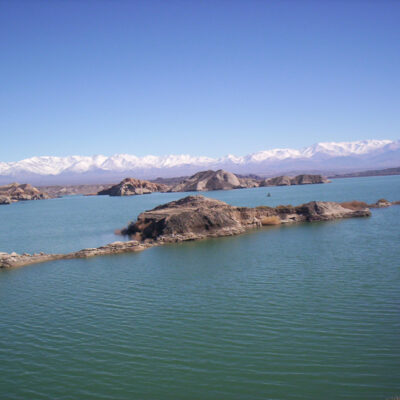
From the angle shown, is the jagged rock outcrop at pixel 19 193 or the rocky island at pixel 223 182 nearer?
the jagged rock outcrop at pixel 19 193

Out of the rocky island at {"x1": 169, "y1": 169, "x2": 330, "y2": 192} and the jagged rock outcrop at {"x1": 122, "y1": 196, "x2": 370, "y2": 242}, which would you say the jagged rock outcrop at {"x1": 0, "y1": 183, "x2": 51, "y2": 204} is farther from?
the jagged rock outcrop at {"x1": 122, "y1": 196, "x2": 370, "y2": 242}

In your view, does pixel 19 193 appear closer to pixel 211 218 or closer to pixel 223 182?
pixel 223 182

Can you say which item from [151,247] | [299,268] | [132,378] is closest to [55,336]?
[132,378]

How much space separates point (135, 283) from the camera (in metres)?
20.6

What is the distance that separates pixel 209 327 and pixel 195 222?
873 inches

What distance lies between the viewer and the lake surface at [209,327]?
10375 mm

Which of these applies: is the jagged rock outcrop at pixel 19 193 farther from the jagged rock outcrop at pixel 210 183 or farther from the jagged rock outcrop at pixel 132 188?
the jagged rock outcrop at pixel 210 183

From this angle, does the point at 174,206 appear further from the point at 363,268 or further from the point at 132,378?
the point at 132,378

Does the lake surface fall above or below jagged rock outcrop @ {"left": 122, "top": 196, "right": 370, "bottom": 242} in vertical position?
below

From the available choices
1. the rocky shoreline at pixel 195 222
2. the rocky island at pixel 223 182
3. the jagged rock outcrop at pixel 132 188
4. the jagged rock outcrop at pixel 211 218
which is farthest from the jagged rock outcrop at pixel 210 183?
the jagged rock outcrop at pixel 211 218

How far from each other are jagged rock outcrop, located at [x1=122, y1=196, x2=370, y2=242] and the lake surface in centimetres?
911

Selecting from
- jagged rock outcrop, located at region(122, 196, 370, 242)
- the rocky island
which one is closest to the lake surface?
jagged rock outcrop, located at region(122, 196, 370, 242)

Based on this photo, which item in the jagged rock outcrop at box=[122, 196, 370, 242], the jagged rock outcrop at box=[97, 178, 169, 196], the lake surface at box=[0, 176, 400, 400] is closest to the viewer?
the lake surface at box=[0, 176, 400, 400]

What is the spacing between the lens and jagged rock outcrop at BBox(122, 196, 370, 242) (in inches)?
1394
